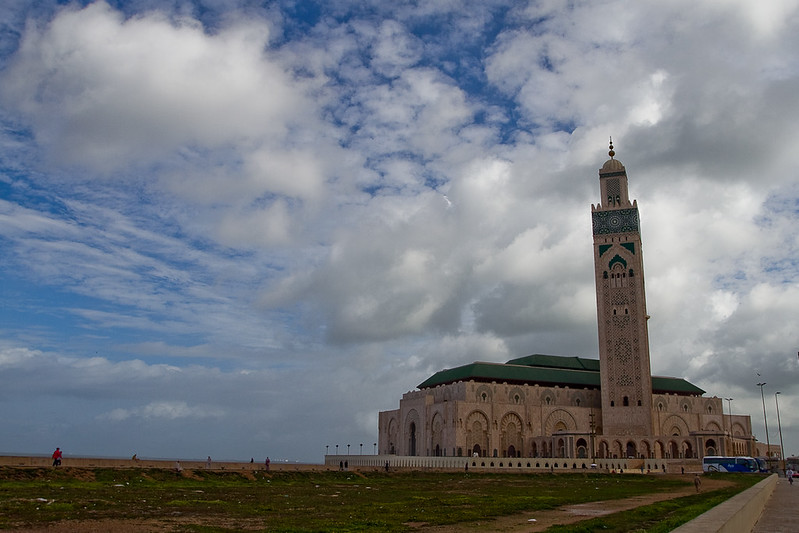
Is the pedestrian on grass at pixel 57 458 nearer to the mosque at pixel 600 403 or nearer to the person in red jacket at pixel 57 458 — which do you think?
the person in red jacket at pixel 57 458

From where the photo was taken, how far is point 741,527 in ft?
35.5

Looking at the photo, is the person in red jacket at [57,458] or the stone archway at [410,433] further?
the stone archway at [410,433]

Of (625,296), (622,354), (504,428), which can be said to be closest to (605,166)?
(625,296)

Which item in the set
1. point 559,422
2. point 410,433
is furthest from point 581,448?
point 410,433

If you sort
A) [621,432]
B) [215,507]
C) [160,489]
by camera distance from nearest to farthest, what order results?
[215,507] → [160,489] → [621,432]

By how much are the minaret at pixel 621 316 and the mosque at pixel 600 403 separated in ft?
0.38

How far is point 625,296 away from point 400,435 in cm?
3225

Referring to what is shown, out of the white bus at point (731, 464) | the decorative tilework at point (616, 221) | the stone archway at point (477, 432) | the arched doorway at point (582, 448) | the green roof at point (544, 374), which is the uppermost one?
the decorative tilework at point (616, 221)

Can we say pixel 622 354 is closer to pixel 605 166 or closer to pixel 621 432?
pixel 621 432

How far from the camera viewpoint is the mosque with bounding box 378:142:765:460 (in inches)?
3002

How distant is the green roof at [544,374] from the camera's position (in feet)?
264

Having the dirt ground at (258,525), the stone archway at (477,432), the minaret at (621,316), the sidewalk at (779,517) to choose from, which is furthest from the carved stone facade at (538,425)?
the dirt ground at (258,525)

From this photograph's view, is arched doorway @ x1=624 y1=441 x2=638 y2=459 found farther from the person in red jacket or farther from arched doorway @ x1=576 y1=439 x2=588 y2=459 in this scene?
the person in red jacket

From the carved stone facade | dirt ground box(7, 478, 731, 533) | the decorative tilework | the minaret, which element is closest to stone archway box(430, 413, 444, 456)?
the carved stone facade
